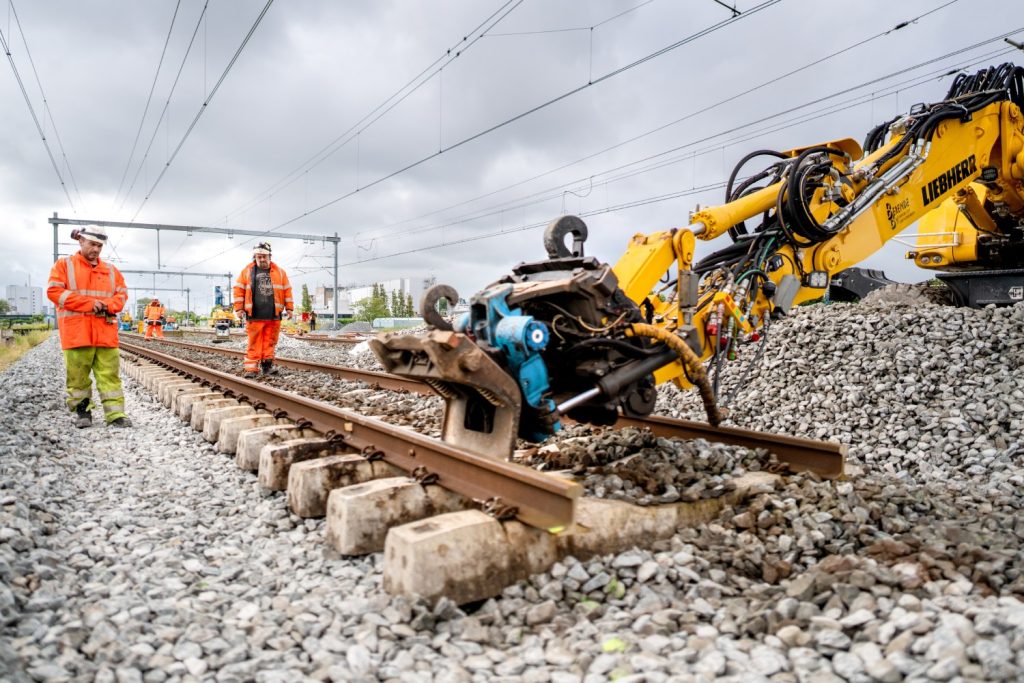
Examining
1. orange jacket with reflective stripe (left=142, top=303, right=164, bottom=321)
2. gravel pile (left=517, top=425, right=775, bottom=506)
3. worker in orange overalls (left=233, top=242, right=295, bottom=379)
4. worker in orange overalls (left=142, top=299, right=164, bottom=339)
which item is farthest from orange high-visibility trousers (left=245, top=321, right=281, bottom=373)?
orange jacket with reflective stripe (left=142, top=303, right=164, bottom=321)

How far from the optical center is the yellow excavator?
3.53 m

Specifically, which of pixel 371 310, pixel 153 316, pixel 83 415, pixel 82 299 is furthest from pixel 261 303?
pixel 371 310

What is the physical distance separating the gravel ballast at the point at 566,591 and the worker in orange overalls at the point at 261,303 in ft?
15.4

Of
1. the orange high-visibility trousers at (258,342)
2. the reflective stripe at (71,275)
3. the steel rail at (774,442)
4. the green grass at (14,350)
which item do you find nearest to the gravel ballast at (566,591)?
the steel rail at (774,442)

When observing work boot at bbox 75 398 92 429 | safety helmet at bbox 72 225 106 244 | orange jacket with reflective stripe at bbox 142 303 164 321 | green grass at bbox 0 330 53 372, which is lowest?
green grass at bbox 0 330 53 372

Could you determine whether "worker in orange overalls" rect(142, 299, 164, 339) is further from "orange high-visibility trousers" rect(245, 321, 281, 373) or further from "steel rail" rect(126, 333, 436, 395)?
"orange high-visibility trousers" rect(245, 321, 281, 373)

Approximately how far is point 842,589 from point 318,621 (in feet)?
6.67

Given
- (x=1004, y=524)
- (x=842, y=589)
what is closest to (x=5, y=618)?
(x=842, y=589)

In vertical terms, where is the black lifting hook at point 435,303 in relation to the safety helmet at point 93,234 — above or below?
below

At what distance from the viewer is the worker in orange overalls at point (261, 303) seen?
9305 millimetres

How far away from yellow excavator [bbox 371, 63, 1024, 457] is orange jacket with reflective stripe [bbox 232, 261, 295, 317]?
6.23 meters

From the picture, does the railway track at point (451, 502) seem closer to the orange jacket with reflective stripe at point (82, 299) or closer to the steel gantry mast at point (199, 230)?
the orange jacket with reflective stripe at point (82, 299)

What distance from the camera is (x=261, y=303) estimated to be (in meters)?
9.36

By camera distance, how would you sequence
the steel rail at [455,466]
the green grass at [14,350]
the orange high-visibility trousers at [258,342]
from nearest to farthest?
1. the steel rail at [455,466]
2. the orange high-visibility trousers at [258,342]
3. the green grass at [14,350]
